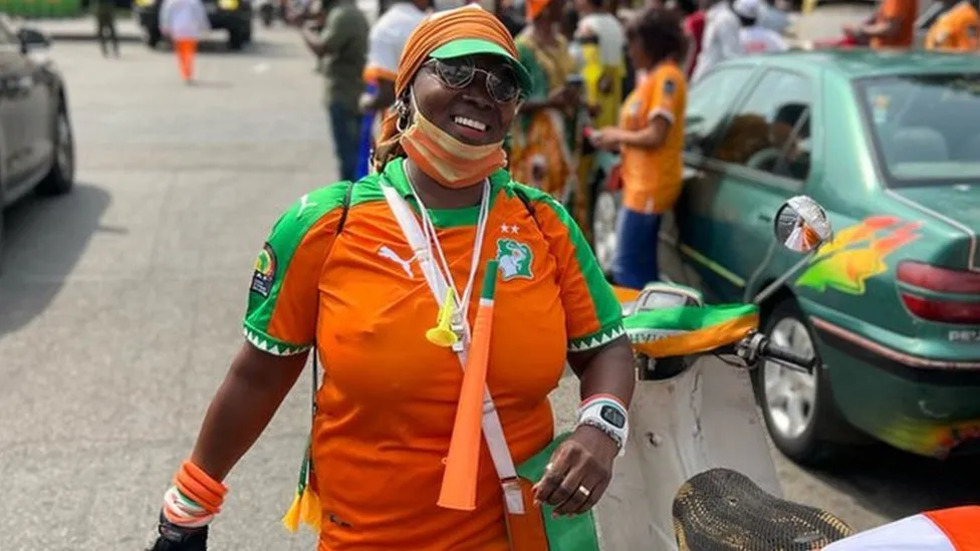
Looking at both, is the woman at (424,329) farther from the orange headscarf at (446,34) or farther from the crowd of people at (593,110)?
the crowd of people at (593,110)

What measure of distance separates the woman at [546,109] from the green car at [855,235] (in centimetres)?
73

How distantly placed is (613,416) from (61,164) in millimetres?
8493

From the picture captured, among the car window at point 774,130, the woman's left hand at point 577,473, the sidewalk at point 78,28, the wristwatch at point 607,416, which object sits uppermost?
the wristwatch at point 607,416

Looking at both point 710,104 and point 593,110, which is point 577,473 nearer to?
point 710,104

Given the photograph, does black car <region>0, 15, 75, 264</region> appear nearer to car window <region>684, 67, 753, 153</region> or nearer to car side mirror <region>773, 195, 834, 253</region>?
car window <region>684, 67, 753, 153</region>

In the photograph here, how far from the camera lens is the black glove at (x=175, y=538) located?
84.4 inches

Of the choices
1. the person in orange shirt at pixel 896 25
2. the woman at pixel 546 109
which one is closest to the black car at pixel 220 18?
the person in orange shirt at pixel 896 25

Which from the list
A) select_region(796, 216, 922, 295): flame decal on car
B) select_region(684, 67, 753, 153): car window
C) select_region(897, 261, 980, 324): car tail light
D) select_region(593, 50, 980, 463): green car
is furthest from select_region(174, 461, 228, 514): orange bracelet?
select_region(684, 67, 753, 153): car window

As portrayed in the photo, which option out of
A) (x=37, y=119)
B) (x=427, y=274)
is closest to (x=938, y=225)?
(x=427, y=274)

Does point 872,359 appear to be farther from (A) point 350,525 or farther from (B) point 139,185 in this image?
(B) point 139,185

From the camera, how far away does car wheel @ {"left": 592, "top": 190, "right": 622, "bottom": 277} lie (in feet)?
23.4

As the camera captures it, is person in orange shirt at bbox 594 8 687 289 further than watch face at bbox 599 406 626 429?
Yes

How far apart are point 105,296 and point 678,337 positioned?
4.91m

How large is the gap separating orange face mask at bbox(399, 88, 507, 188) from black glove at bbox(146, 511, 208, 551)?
2.58 ft
